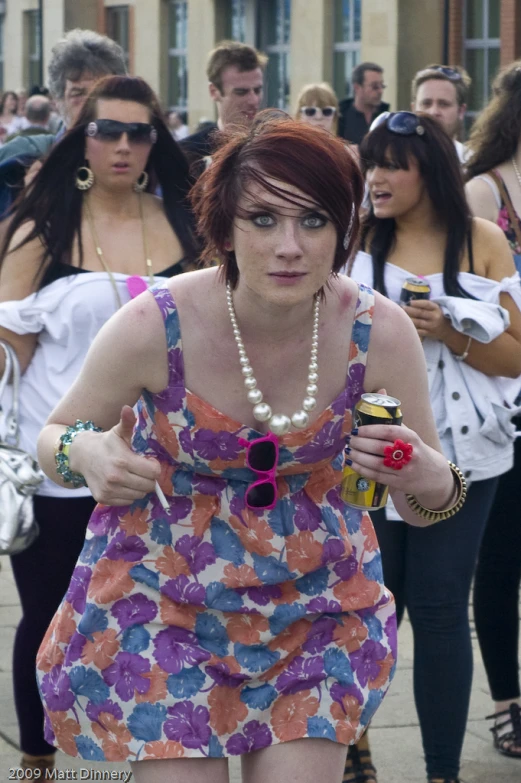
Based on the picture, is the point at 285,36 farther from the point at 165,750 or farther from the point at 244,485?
the point at 165,750

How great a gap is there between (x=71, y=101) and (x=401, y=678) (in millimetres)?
2449

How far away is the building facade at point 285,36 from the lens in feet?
76.3

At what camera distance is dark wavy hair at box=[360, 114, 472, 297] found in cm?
431

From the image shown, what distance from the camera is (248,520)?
2877 mm

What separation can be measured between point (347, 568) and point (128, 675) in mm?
486

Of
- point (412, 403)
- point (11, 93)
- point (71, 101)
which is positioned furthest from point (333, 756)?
point (11, 93)

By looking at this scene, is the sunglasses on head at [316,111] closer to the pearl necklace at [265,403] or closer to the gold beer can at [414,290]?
the gold beer can at [414,290]

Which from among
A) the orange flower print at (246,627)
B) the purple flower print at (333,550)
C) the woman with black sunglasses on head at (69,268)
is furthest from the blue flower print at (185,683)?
the woman with black sunglasses on head at (69,268)

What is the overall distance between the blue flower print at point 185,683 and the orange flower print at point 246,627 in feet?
0.34

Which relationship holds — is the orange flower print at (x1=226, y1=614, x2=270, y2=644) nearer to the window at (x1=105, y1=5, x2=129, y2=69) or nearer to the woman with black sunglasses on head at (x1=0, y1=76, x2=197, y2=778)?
the woman with black sunglasses on head at (x1=0, y1=76, x2=197, y2=778)

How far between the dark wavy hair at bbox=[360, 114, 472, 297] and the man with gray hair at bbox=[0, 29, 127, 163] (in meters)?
1.28

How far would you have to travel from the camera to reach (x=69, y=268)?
13.7 ft

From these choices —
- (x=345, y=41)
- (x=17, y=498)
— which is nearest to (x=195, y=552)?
(x=17, y=498)

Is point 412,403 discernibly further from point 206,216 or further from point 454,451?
point 454,451
